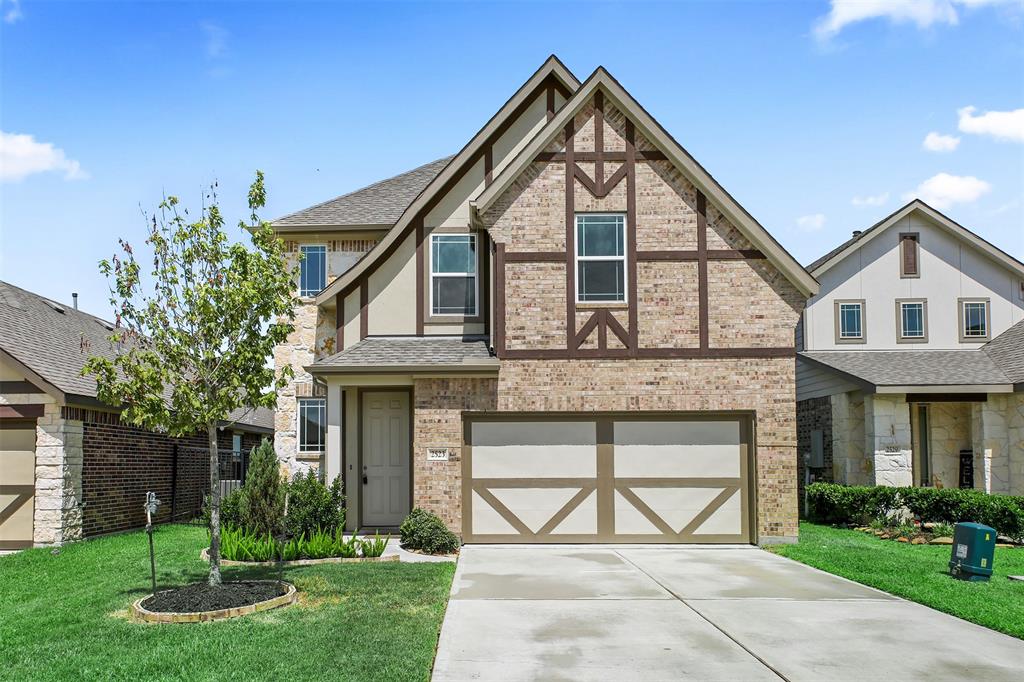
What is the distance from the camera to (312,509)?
46.5 ft

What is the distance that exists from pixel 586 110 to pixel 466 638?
35.2 ft

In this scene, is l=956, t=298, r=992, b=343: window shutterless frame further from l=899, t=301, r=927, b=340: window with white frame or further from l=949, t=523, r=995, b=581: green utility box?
l=949, t=523, r=995, b=581: green utility box

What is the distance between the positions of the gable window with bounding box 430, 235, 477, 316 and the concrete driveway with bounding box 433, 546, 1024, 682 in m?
5.81

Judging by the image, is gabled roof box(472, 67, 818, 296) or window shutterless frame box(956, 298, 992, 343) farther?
window shutterless frame box(956, 298, 992, 343)

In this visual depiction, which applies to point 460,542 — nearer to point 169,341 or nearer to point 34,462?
point 169,341

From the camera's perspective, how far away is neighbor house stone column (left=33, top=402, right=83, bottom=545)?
15.6m

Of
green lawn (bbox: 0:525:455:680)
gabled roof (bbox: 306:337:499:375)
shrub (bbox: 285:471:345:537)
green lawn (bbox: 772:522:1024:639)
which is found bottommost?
green lawn (bbox: 772:522:1024:639)

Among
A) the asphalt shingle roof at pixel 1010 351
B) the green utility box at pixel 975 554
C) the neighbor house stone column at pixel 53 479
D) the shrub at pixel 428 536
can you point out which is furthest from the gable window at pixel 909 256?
the neighbor house stone column at pixel 53 479

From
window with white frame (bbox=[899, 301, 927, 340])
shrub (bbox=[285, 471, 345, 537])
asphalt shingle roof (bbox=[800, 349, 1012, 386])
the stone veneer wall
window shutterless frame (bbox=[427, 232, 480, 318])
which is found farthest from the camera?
window with white frame (bbox=[899, 301, 927, 340])

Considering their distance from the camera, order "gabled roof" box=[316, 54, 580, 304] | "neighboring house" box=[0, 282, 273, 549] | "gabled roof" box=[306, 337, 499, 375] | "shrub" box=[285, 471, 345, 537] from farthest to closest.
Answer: "gabled roof" box=[316, 54, 580, 304]
"neighboring house" box=[0, 282, 273, 549]
"gabled roof" box=[306, 337, 499, 375]
"shrub" box=[285, 471, 345, 537]

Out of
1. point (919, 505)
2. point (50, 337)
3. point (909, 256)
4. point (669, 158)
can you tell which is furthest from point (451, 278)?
point (909, 256)

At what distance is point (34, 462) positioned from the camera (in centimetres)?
1584

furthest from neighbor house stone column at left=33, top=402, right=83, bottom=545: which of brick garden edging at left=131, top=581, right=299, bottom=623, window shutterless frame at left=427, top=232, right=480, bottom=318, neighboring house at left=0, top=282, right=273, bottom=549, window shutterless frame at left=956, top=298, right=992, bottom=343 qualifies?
window shutterless frame at left=956, top=298, right=992, bottom=343

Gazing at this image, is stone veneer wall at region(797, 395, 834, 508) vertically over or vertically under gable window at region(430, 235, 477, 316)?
under
